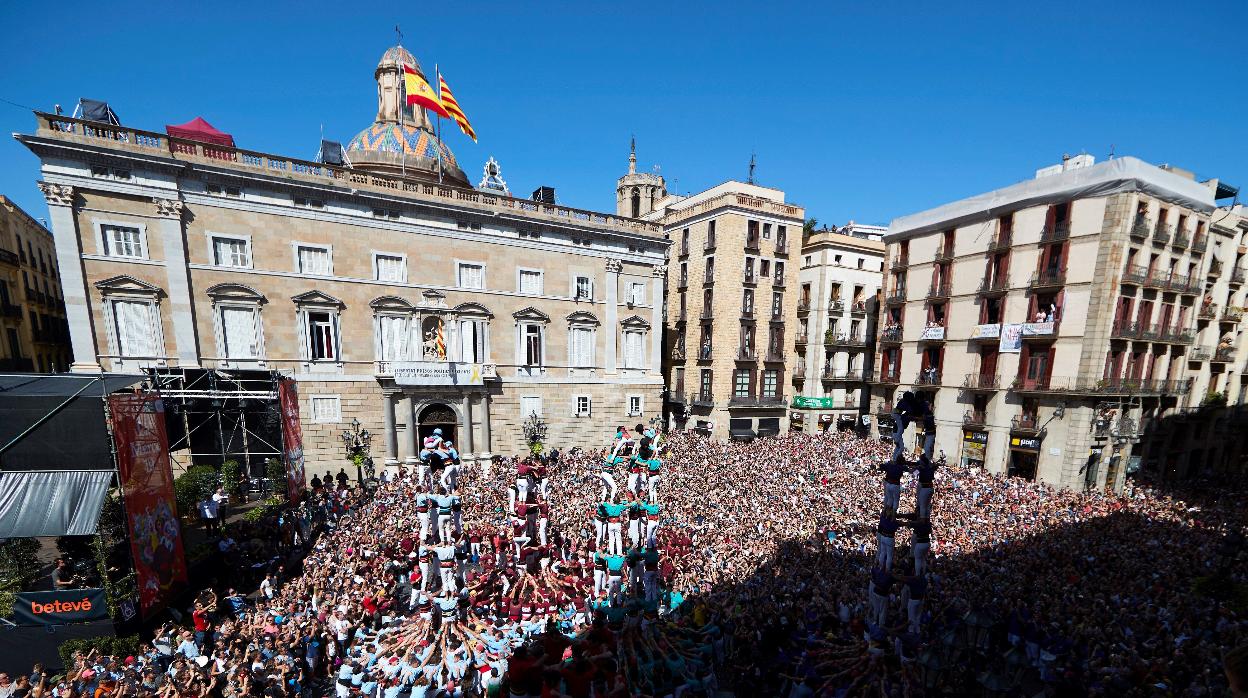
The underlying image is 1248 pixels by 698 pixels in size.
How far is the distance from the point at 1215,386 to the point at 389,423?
148 ft

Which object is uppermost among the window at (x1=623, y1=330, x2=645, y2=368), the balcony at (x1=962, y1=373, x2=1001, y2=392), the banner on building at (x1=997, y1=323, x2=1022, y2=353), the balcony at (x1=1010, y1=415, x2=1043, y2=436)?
the banner on building at (x1=997, y1=323, x2=1022, y2=353)

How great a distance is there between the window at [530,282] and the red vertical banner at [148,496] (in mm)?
15520

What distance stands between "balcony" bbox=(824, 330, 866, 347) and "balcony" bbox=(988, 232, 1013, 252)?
9831mm

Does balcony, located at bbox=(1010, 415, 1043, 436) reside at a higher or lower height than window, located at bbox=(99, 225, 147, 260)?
lower

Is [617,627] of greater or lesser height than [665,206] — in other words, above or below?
below

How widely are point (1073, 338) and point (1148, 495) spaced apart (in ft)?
25.5

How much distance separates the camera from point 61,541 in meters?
11.9

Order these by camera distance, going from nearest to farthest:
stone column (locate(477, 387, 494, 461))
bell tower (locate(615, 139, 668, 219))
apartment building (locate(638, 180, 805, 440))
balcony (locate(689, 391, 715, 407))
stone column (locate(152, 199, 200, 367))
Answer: stone column (locate(152, 199, 200, 367)), stone column (locate(477, 387, 494, 461)), apartment building (locate(638, 180, 805, 440)), balcony (locate(689, 391, 715, 407)), bell tower (locate(615, 139, 668, 219))

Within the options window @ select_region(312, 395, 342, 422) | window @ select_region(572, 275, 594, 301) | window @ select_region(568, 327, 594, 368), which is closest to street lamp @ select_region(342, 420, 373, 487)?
window @ select_region(312, 395, 342, 422)

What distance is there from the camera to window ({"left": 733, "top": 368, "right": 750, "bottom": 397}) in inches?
1226

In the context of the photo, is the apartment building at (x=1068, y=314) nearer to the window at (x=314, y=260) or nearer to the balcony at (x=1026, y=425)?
the balcony at (x=1026, y=425)

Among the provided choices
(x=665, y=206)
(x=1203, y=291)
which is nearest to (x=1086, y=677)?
(x=1203, y=291)

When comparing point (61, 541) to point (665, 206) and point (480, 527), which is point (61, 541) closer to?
point (480, 527)

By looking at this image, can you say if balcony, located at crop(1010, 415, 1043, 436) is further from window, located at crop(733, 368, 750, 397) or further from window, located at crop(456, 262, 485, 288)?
window, located at crop(456, 262, 485, 288)
